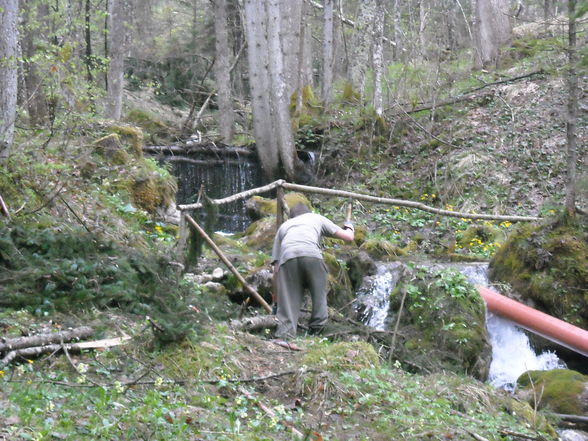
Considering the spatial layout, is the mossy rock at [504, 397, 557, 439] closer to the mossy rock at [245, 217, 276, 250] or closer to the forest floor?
the forest floor

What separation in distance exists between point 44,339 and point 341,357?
2.78 m

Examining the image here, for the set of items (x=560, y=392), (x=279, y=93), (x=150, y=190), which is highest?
(x=279, y=93)

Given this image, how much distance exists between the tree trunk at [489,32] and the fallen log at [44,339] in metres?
20.0

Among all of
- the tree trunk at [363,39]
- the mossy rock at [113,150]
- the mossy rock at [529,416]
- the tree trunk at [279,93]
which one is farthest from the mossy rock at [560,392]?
the tree trunk at [363,39]

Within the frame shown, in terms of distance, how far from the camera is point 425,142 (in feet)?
63.6

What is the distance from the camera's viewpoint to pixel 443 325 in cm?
934


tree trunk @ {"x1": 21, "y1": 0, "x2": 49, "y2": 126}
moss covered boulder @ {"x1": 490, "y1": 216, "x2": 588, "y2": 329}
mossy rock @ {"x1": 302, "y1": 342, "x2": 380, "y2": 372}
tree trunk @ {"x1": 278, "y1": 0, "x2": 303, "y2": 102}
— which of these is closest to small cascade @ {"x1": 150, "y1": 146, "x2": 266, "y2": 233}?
tree trunk @ {"x1": 278, "y1": 0, "x2": 303, "y2": 102}

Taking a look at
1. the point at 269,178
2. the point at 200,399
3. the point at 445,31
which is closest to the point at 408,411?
the point at 200,399

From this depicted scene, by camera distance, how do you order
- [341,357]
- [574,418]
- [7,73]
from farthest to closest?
1. [7,73]
2. [574,418]
3. [341,357]

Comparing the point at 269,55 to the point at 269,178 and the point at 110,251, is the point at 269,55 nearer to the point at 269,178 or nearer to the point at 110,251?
the point at 269,178

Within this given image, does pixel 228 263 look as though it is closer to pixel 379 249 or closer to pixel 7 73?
pixel 7 73

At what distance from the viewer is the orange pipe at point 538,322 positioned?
9.40 metres

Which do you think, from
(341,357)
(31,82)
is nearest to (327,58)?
(31,82)

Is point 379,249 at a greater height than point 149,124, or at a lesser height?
lesser
